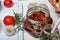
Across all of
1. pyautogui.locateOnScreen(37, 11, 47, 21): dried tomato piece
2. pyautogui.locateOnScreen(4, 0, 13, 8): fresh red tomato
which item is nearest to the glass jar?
pyautogui.locateOnScreen(37, 11, 47, 21): dried tomato piece

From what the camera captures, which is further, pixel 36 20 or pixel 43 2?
pixel 43 2

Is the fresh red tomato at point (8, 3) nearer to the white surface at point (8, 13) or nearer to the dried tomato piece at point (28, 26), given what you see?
the white surface at point (8, 13)

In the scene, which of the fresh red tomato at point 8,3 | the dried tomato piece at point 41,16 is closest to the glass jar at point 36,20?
the dried tomato piece at point 41,16

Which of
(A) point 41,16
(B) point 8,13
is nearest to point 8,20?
(B) point 8,13

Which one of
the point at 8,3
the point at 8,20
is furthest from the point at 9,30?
the point at 8,3

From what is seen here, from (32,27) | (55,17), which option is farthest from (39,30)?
(55,17)

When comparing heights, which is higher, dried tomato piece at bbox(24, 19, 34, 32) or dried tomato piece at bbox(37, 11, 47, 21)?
dried tomato piece at bbox(37, 11, 47, 21)

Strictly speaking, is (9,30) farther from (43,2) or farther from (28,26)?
(43,2)

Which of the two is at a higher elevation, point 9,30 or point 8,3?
point 8,3

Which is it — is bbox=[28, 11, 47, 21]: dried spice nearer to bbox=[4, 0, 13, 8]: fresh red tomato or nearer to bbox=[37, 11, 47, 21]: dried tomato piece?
bbox=[37, 11, 47, 21]: dried tomato piece

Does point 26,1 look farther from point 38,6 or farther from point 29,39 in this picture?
point 29,39

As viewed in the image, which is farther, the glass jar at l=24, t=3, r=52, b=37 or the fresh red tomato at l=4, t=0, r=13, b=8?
the fresh red tomato at l=4, t=0, r=13, b=8
